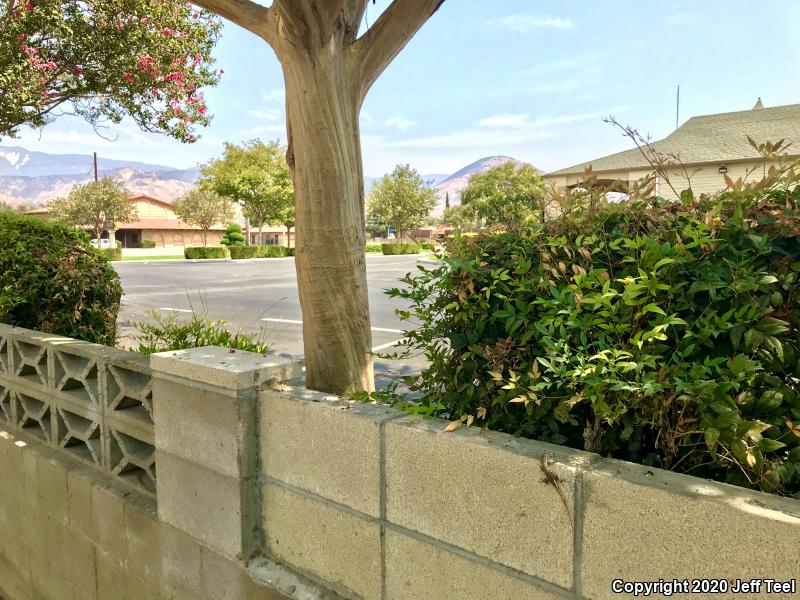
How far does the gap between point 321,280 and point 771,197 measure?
2.22 meters

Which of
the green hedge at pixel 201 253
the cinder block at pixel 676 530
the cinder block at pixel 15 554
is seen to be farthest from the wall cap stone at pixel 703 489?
the green hedge at pixel 201 253

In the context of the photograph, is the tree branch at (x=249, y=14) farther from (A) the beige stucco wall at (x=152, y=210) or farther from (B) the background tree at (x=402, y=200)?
(A) the beige stucco wall at (x=152, y=210)

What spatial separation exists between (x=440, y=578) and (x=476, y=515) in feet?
0.98

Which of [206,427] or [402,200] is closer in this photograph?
[206,427]

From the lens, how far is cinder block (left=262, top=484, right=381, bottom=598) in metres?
2.16

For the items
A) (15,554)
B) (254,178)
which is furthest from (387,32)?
(254,178)

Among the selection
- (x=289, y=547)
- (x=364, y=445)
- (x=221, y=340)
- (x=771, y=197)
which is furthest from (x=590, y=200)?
(x=221, y=340)

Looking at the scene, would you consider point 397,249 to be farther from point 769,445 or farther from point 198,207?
point 769,445

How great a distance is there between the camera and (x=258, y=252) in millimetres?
42938

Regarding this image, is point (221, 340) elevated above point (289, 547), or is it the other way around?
point (221, 340)

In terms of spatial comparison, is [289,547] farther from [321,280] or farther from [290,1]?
[290,1]

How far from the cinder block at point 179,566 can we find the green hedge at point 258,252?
132ft

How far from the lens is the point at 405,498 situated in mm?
2025

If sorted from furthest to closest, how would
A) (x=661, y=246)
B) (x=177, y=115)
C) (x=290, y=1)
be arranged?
(x=177, y=115), (x=290, y=1), (x=661, y=246)
